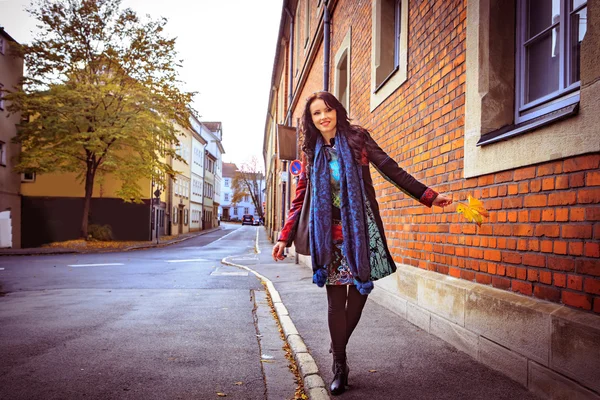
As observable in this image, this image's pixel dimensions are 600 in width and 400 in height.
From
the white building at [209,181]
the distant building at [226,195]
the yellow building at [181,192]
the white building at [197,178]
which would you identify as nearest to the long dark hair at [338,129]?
the yellow building at [181,192]

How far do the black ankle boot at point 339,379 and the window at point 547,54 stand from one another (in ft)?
7.23

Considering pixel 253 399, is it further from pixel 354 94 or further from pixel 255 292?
pixel 354 94

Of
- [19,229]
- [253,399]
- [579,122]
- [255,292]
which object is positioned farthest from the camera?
[19,229]

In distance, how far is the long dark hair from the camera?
11.0 feet

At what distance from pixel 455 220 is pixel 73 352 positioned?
11.7 feet

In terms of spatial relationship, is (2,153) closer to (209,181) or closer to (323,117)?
(323,117)

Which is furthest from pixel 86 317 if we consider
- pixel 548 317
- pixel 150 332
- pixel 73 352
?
pixel 548 317

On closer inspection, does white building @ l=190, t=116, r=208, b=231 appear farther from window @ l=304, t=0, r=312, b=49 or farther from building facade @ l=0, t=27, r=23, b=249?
window @ l=304, t=0, r=312, b=49

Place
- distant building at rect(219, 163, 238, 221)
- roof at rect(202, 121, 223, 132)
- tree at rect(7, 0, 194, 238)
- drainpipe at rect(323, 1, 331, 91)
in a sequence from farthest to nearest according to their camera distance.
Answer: distant building at rect(219, 163, 238, 221) < roof at rect(202, 121, 223, 132) < tree at rect(7, 0, 194, 238) < drainpipe at rect(323, 1, 331, 91)

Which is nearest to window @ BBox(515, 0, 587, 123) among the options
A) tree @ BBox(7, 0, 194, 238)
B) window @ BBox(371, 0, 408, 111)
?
window @ BBox(371, 0, 408, 111)

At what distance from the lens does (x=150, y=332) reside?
527 cm

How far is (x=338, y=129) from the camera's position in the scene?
3.43 m

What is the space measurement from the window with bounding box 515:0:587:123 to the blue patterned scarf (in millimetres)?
1455

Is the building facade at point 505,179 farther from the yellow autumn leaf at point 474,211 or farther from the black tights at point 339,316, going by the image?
the black tights at point 339,316
